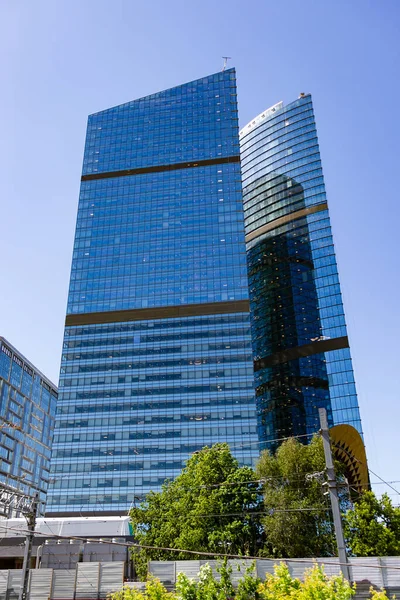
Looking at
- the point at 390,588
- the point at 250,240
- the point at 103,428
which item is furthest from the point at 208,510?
the point at 250,240

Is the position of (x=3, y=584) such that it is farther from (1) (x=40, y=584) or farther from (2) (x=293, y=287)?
(2) (x=293, y=287)

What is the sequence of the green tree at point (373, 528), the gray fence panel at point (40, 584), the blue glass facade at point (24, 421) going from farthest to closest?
the blue glass facade at point (24, 421), the green tree at point (373, 528), the gray fence panel at point (40, 584)

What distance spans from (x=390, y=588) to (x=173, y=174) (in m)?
124

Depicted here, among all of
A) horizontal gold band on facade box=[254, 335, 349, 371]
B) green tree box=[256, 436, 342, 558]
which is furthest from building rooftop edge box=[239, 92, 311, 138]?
green tree box=[256, 436, 342, 558]

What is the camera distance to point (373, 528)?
157 ft

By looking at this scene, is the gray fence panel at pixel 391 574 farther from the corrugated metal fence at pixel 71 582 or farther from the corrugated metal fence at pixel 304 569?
the corrugated metal fence at pixel 71 582

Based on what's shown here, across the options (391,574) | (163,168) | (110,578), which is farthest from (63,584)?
(163,168)

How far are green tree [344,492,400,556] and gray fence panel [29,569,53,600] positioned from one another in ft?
86.1

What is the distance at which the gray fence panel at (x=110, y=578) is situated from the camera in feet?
144

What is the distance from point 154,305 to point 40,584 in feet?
289

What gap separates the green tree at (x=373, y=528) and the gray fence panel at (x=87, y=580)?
73.2 ft

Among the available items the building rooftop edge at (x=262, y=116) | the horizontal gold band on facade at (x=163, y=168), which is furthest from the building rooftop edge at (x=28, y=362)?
the building rooftop edge at (x=262, y=116)

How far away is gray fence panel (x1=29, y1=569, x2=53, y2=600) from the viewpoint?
44.2m

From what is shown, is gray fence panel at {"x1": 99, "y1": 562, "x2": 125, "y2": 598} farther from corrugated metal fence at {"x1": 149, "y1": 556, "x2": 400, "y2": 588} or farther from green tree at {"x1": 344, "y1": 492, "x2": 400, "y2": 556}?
green tree at {"x1": 344, "y1": 492, "x2": 400, "y2": 556}
